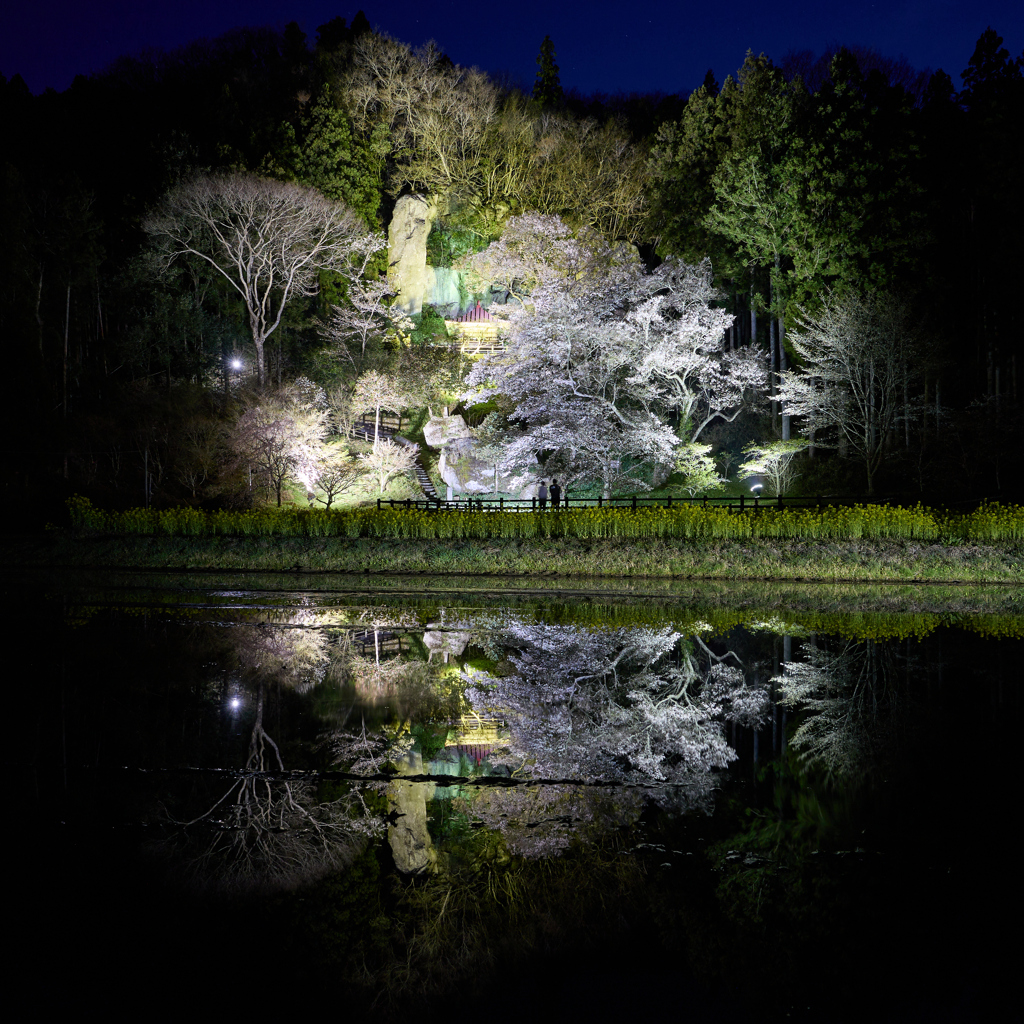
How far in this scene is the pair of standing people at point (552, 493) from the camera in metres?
24.4

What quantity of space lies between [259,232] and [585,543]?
2325 centimetres

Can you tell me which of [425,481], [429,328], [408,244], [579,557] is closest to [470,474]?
[425,481]

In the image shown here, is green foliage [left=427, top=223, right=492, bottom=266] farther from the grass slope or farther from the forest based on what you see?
the grass slope

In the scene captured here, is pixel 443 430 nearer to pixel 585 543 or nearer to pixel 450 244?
pixel 450 244

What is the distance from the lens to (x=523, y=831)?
17.7 ft

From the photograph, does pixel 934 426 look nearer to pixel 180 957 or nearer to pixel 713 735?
pixel 713 735

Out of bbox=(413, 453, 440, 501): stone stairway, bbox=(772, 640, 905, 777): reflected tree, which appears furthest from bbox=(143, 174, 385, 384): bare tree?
bbox=(772, 640, 905, 777): reflected tree

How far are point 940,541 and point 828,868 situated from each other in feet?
52.3

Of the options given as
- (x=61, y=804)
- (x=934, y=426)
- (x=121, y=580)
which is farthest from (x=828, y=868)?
(x=934, y=426)

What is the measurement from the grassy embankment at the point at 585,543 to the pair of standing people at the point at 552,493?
301cm

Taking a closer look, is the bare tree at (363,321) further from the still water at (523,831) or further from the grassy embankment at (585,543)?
the still water at (523,831)

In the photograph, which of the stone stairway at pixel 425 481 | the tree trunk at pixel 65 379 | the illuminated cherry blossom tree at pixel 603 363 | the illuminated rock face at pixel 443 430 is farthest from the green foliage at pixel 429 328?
the tree trunk at pixel 65 379

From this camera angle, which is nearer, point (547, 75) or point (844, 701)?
point (844, 701)

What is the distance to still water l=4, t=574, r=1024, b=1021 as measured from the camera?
13.1ft
